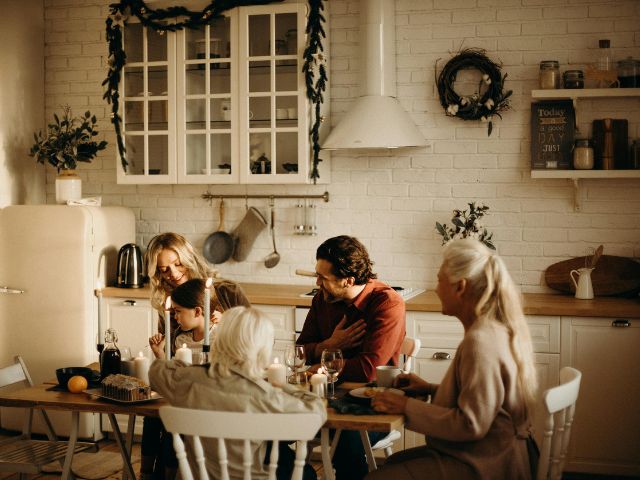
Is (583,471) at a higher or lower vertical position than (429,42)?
lower

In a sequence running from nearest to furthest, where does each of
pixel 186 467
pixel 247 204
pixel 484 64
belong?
pixel 186 467, pixel 484 64, pixel 247 204

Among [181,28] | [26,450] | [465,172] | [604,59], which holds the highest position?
[181,28]

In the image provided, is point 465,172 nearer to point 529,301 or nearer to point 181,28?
point 529,301

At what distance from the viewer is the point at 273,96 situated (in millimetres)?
4703

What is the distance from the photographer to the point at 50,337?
4.78 metres

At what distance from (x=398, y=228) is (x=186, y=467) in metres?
2.67

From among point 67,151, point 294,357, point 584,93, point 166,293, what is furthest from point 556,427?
point 67,151

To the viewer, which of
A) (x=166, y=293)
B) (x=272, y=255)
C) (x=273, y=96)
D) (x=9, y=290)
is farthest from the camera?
(x=272, y=255)

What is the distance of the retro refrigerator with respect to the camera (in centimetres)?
472

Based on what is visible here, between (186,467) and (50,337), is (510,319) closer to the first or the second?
(186,467)

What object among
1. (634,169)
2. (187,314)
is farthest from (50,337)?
(634,169)

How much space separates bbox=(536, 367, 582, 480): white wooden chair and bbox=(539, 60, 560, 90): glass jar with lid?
Result: 85.1 inches

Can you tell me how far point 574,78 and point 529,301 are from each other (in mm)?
1202

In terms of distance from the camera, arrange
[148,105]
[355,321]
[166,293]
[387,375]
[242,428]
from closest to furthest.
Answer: [242,428] → [387,375] → [355,321] → [166,293] → [148,105]
